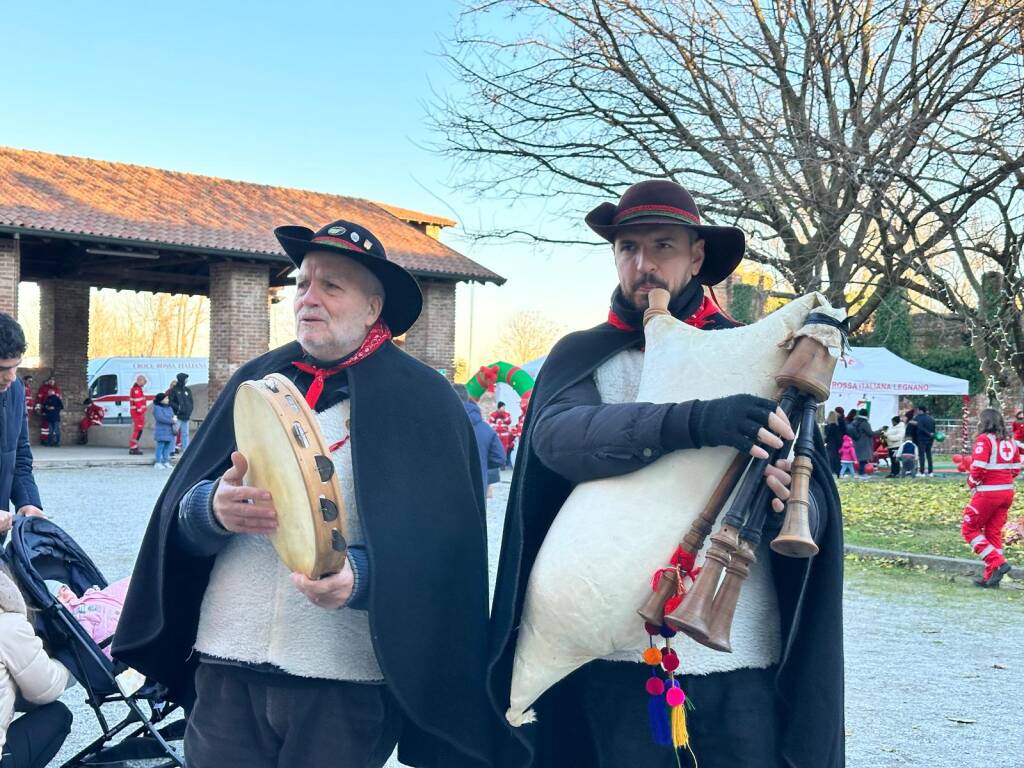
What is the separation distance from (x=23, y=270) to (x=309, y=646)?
2750cm

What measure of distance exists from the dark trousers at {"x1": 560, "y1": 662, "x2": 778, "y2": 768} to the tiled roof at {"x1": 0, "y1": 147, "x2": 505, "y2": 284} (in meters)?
21.6

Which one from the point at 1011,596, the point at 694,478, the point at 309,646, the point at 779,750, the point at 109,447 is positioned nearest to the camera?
the point at 694,478

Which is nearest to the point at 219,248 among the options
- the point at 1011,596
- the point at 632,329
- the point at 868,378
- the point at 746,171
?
the point at 746,171

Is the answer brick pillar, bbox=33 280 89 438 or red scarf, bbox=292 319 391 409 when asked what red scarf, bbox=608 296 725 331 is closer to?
red scarf, bbox=292 319 391 409

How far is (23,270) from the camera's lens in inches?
1060

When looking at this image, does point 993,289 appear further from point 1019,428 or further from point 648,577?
point 648,577

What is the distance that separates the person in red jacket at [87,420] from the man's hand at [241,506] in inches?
1058

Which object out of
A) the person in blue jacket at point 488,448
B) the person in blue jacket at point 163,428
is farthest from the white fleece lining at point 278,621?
the person in blue jacket at point 163,428

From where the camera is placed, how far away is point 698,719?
2.18 metres

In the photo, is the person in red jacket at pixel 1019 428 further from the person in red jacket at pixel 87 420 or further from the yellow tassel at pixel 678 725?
the person in red jacket at pixel 87 420

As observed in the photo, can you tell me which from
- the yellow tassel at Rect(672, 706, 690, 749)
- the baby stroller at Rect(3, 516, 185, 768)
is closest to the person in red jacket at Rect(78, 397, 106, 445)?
the baby stroller at Rect(3, 516, 185, 768)

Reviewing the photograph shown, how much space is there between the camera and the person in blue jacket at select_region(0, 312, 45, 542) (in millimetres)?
4020

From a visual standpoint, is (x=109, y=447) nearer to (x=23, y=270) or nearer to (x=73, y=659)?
(x=23, y=270)

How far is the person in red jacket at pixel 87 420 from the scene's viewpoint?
27.5 meters
